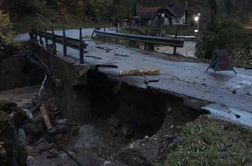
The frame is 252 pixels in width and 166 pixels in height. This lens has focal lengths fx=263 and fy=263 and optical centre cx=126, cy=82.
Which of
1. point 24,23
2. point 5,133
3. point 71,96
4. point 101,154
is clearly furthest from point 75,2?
point 5,133

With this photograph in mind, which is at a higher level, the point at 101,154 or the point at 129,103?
the point at 129,103

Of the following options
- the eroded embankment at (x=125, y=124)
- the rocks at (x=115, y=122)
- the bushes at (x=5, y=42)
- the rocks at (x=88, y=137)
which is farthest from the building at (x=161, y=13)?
the rocks at (x=115, y=122)

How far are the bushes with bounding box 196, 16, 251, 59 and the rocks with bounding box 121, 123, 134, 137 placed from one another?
11340mm

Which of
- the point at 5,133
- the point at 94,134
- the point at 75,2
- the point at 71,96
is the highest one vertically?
the point at 75,2

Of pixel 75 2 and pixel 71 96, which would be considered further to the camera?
pixel 75 2

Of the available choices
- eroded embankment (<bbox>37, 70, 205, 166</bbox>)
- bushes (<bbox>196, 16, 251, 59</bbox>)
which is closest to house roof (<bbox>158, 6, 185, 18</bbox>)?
bushes (<bbox>196, 16, 251, 59</bbox>)

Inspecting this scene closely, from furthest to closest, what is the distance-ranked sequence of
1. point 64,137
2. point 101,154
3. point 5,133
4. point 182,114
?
point 64,137, point 101,154, point 182,114, point 5,133

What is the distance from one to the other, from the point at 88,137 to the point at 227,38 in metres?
12.1

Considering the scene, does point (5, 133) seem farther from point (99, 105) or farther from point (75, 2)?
point (75, 2)

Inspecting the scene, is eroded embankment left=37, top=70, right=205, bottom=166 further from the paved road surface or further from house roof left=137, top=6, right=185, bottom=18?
house roof left=137, top=6, right=185, bottom=18

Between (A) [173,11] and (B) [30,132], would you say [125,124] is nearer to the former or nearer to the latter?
(B) [30,132]

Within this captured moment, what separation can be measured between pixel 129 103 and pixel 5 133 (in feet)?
13.7

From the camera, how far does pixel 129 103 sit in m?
7.13

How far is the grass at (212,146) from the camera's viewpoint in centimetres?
299
